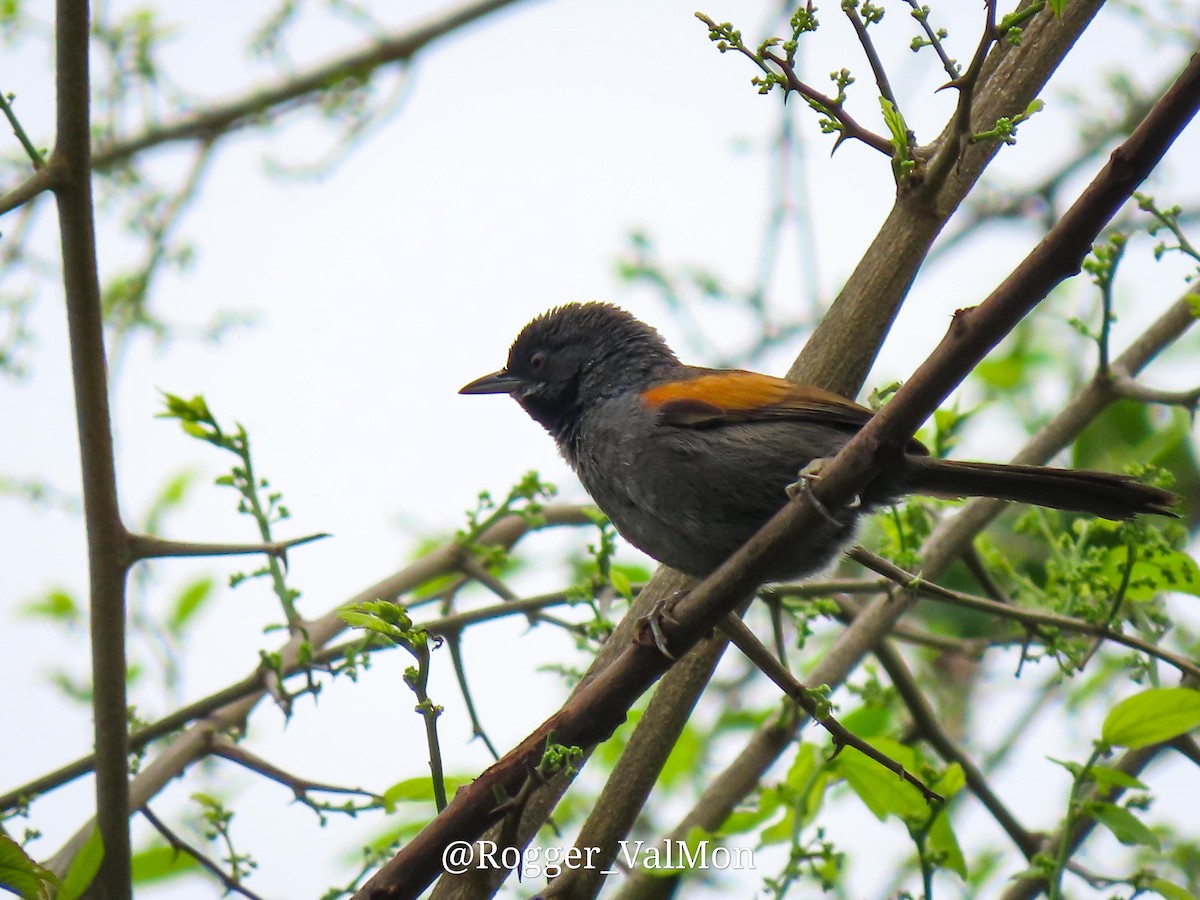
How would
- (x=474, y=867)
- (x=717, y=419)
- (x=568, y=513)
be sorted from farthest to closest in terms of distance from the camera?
(x=568, y=513), (x=717, y=419), (x=474, y=867)

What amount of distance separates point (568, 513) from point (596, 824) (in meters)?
1.60

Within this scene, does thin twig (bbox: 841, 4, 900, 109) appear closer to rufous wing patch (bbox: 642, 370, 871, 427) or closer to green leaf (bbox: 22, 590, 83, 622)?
rufous wing patch (bbox: 642, 370, 871, 427)

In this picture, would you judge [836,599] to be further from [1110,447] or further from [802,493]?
[802,493]

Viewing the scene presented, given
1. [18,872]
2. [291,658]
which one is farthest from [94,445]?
[291,658]

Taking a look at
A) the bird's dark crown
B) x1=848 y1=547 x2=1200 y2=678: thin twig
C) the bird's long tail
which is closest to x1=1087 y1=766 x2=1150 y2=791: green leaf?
x1=848 y1=547 x2=1200 y2=678: thin twig

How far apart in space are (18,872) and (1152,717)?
2.69m

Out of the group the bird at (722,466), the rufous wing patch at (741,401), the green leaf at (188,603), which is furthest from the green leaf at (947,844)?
the green leaf at (188,603)

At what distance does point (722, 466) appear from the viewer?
4.02m

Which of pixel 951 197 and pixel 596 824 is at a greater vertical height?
pixel 951 197

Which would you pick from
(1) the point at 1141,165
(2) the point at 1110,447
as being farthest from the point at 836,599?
(1) the point at 1141,165

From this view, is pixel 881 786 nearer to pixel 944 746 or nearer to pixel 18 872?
pixel 944 746

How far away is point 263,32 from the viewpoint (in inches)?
235

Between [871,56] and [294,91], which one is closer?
[871,56]

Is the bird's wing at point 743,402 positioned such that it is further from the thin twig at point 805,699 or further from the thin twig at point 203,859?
the thin twig at point 203,859
